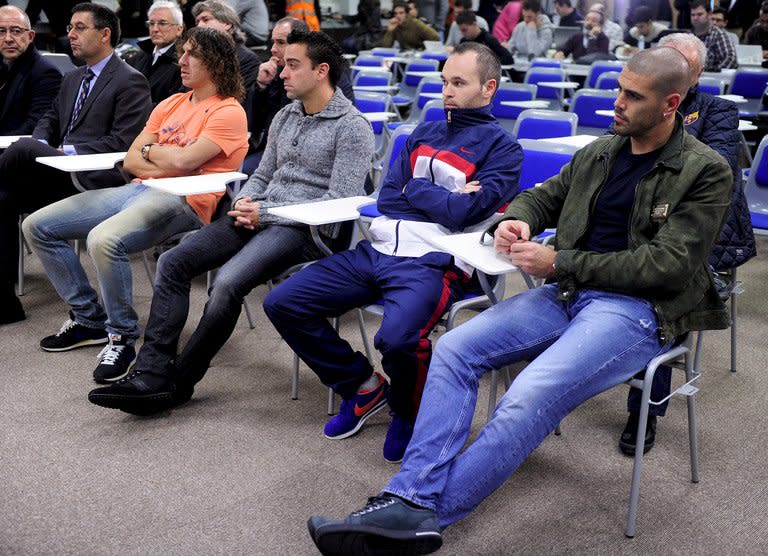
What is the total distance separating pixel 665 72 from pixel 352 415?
1393 millimetres

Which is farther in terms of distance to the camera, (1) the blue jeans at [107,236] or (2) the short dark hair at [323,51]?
(1) the blue jeans at [107,236]

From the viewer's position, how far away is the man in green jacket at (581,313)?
2033 millimetres

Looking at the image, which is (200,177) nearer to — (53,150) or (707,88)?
(53,150)

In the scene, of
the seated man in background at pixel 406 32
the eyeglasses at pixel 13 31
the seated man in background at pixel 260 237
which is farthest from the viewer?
the seated man in background at pixel 406 32

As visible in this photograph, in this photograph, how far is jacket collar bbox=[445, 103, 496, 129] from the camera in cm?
278

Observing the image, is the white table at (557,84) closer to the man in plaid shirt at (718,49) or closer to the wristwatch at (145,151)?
the man in plaid shirt at (718,49)

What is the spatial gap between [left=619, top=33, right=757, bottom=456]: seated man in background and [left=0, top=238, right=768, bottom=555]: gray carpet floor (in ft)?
0.40

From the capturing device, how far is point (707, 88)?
220 inches

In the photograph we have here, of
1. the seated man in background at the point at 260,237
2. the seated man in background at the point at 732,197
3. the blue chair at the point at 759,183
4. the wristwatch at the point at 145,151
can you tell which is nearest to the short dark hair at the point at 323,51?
the seated man in background at the point at 260,237

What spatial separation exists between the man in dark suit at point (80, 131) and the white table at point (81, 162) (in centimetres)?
11

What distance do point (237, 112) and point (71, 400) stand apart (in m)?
1.25

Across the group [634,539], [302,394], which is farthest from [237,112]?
[634,539]

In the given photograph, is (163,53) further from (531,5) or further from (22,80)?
(531,5)

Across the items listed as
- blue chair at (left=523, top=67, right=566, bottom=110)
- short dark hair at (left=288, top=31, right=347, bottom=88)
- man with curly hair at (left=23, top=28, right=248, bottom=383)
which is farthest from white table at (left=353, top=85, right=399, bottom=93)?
short dark hair at (left=288, top=31, right=347, bottom=88)
